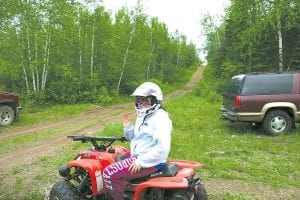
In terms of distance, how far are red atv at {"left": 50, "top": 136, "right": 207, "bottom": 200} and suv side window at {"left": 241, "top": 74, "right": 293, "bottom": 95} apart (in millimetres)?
8182

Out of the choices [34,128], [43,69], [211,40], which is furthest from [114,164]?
[211,40]

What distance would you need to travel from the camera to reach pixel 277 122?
12.6 m

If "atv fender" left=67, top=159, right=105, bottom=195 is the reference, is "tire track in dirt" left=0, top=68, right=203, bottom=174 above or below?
below

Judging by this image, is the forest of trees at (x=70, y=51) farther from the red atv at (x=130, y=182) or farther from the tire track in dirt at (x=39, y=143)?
the red atv at (x=130, y=182)

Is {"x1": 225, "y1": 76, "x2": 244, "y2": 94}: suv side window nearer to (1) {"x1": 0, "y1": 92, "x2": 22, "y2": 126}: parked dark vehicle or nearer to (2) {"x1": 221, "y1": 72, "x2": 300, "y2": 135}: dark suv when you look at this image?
(2) {"x1": 221, "y1": 72, "x2": 300, "y2": 135}: dark suv

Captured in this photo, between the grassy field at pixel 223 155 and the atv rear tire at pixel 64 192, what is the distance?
1533 mm

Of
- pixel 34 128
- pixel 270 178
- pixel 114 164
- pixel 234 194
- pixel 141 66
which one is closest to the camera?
pixel 114 164

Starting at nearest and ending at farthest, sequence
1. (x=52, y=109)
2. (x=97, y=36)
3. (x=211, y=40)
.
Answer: (x=52, y=109)
(x=97, y=36)
(x=211, y=40)

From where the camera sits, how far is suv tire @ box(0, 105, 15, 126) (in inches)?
638

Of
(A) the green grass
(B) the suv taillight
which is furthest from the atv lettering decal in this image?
(B) the suv taillight

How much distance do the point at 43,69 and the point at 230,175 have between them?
18.8m

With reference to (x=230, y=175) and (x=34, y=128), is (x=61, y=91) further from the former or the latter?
(x=230, y=175)

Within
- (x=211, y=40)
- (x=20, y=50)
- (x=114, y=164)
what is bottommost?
(x=114, y=164)

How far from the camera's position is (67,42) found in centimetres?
2553
